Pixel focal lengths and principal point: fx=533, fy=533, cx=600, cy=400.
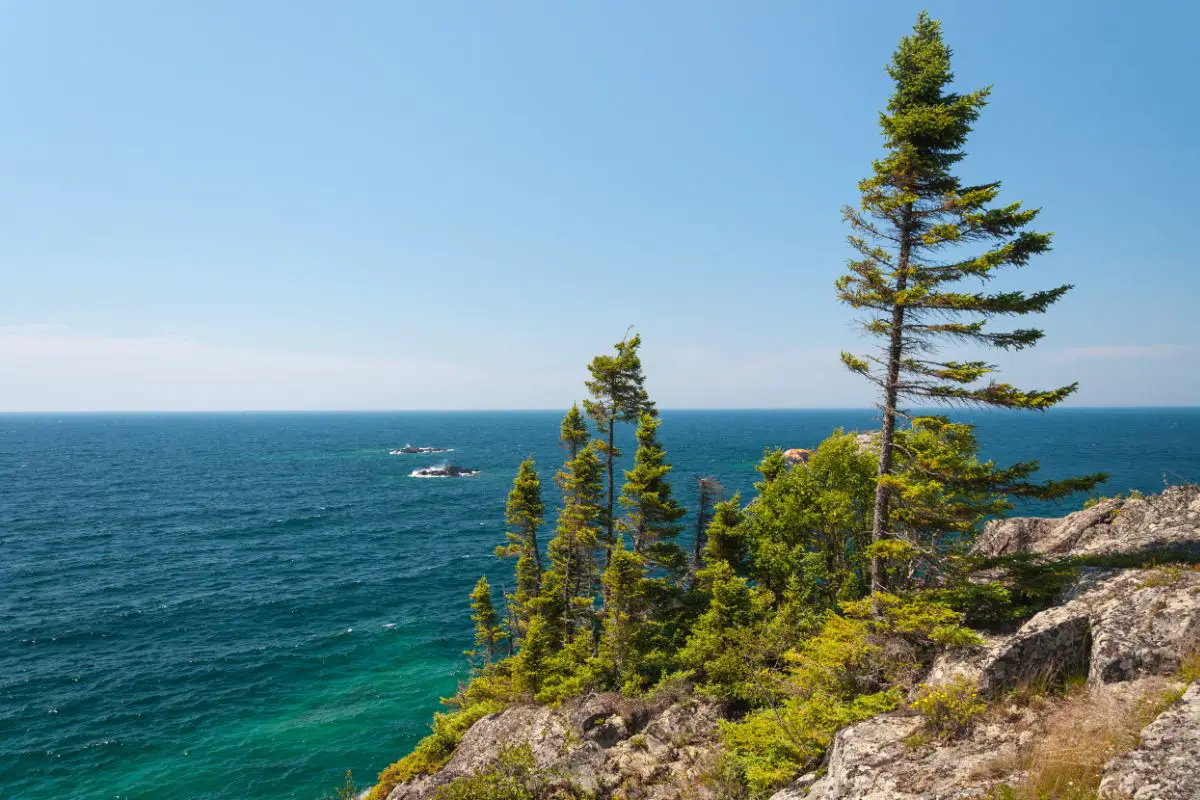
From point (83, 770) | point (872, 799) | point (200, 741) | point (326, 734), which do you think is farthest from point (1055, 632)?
point (83, 770)

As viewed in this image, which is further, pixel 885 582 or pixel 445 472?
pixel 445 472

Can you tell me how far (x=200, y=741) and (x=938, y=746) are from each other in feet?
126

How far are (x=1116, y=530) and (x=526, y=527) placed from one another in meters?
28.0

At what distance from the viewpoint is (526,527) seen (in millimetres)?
34250

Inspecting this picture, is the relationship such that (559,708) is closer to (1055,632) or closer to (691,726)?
(691,726)

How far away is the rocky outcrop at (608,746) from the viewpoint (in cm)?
1650

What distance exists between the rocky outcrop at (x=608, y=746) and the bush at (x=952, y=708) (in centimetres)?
664

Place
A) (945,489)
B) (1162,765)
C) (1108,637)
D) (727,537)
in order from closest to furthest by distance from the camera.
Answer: (1162,765), (1108,637), (945,489), (727,537)

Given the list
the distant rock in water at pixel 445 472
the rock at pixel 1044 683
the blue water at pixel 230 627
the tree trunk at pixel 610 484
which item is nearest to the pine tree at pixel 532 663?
the tree trunk at pixel 610 484

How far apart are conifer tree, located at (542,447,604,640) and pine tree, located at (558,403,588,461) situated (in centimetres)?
170

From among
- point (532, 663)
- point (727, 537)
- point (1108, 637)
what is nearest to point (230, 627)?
point (532, 663)

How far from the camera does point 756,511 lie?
30.1 m

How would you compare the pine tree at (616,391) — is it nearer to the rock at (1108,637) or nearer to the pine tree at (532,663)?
the pine tree at (532,663)

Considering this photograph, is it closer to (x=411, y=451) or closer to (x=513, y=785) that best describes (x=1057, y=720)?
(x=513, y=785)
